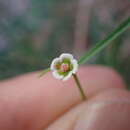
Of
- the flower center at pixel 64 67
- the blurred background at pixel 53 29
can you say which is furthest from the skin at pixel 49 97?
the blurred background at pixel 53 29

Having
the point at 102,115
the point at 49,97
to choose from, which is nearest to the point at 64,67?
the point at 102,115

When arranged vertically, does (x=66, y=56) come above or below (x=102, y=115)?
above

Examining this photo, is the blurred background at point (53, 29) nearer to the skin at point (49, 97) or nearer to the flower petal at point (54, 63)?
the skin at point (49, 97)

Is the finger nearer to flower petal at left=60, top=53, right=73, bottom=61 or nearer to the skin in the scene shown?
the skin

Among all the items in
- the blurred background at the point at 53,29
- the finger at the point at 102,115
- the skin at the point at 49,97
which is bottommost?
the finger at the point at 102,115

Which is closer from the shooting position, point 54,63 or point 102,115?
point 54,63

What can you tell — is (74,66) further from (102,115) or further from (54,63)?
(102,115)

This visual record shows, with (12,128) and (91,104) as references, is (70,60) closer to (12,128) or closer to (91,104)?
(91,104)
